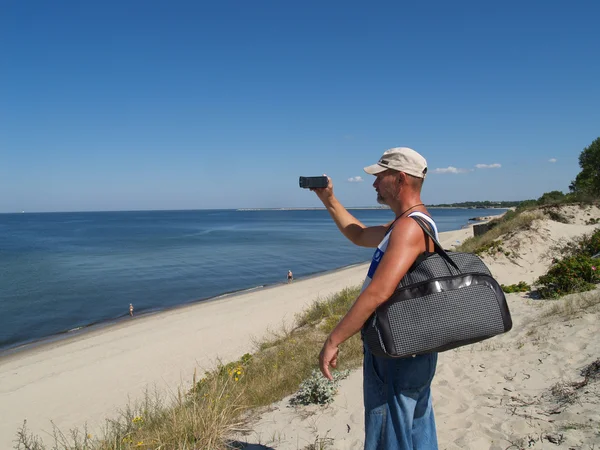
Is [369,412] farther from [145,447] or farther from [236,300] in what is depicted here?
[236,300]

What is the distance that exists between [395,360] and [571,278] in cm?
742

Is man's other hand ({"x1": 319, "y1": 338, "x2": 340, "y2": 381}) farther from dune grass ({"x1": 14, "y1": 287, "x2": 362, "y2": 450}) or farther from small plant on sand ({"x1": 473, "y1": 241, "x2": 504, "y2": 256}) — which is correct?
small plant on sand ({"x1": 473, "y1": 241, "x2": 504, "y2": 256})

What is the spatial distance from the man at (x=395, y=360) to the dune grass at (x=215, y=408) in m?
1.82

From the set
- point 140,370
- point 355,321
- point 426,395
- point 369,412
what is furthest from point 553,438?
point 140,370

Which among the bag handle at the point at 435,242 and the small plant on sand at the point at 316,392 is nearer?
the bag handle at the point at 435,242

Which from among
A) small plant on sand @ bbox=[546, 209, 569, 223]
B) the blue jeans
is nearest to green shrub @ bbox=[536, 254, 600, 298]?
the blue jeans

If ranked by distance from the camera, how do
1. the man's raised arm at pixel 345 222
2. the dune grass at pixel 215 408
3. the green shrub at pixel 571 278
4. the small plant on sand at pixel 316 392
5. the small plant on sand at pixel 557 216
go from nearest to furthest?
1. the man's raised arm at pixel 345 222
2. the dune grass at pixel 215 408
3. the small plant on sand at pixel 316 392
4. the green shrub at pixel 571 278
5. the small plant on sand at pixel 557 216

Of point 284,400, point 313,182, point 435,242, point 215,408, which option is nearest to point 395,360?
point 435,242

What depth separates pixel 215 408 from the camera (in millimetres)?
3533

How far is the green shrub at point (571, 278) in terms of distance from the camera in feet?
24.9

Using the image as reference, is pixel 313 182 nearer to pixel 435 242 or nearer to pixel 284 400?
pixel 435 242

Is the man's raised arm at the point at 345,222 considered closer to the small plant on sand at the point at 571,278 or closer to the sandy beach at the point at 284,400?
the sandy beach at the point at 284,400

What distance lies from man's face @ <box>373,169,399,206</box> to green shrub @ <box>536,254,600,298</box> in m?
7.03

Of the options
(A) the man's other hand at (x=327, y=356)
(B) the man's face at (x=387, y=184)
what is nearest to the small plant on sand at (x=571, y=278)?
(B) the man's face at (x=387, y=184)
